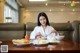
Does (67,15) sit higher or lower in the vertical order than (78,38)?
higher

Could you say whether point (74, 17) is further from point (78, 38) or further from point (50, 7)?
point (78, 38)

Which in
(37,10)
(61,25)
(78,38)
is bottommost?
(78,38)

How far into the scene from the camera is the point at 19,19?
40.2ft

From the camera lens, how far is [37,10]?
12430 millimetres

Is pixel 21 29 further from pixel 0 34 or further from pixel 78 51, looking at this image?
pixel 78 51

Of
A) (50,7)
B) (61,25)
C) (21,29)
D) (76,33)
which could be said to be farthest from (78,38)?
(50,7)

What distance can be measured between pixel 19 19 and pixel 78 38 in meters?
9.61

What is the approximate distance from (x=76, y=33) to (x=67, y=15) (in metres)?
9.65

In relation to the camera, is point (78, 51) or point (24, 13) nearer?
point (78, 51)

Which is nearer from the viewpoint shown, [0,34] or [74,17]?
[0,34]

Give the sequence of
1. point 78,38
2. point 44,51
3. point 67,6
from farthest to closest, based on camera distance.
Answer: point 67,6 < point 78,38 < point 44,51

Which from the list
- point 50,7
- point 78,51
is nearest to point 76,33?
point 78,51

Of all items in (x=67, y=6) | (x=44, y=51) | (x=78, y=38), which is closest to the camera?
(x=44, y=51)

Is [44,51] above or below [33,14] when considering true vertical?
below
